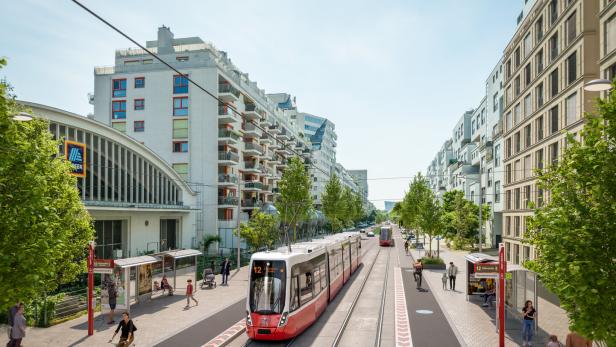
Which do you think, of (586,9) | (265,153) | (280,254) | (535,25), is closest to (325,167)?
(265,153)

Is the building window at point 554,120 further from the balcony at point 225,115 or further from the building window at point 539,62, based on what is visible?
the balcony at point 225,115

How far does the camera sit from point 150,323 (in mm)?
19781

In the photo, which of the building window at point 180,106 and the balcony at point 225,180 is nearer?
the balcony at point 225,180

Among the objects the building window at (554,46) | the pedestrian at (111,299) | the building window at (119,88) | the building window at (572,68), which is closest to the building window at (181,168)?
the building window at (119,88)

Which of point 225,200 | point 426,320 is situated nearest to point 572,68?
point 426,320

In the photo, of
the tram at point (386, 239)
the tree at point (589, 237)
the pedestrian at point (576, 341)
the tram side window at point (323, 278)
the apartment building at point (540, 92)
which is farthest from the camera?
the tram at point (386, 239)

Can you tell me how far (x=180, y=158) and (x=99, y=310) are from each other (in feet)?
117

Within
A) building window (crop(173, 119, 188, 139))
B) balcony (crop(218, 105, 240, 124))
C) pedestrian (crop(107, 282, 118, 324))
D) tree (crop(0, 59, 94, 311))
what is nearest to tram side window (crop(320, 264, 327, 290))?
pedestrian (crop(107, 282, 118, 324))

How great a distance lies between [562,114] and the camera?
103ft

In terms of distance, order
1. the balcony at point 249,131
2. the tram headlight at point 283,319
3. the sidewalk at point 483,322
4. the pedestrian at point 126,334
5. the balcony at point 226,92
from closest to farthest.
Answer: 1. the pedestrian at point 126,334
2. the tram headlight at point 283,319
3. the sidewalk at point 483,322
4. the balcony at point 226,92
5. the balcony at point 249,131

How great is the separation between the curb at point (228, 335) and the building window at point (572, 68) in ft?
87.5

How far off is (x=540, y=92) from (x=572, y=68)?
6.21 meters

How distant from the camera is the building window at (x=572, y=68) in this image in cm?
2986

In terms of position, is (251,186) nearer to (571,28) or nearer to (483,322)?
(571,28)
